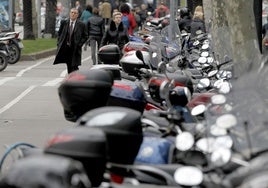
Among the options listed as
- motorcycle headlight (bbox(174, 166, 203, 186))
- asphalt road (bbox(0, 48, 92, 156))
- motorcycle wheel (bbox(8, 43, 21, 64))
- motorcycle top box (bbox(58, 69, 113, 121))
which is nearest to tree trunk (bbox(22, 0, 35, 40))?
motorcycle wheel (bbox(8, 43, 21, 64))

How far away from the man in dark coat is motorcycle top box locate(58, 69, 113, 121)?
1306cm

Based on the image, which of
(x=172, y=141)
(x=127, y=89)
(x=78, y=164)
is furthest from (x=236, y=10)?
(x=78, y=164)

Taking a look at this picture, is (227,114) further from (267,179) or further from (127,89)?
(127,89)

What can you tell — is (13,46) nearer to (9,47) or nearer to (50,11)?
(9,47)

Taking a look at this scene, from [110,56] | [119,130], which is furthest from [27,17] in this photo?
[119,130]

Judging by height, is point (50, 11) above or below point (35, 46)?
below

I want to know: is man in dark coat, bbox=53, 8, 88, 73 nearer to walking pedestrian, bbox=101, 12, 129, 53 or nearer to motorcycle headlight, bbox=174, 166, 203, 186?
walking pedestrian, bbox=101, 12, 129, 53

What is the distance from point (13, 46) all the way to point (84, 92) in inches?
829

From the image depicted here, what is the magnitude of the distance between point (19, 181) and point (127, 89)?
397 centimetres

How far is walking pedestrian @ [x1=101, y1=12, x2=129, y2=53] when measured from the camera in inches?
869

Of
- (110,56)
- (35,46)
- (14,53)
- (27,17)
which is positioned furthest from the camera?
(27,17)

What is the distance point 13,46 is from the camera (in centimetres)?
2731

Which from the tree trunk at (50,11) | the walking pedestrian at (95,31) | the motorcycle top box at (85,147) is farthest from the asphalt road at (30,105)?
the tree trunk at (50,11)

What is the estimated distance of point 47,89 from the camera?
2012 cm
